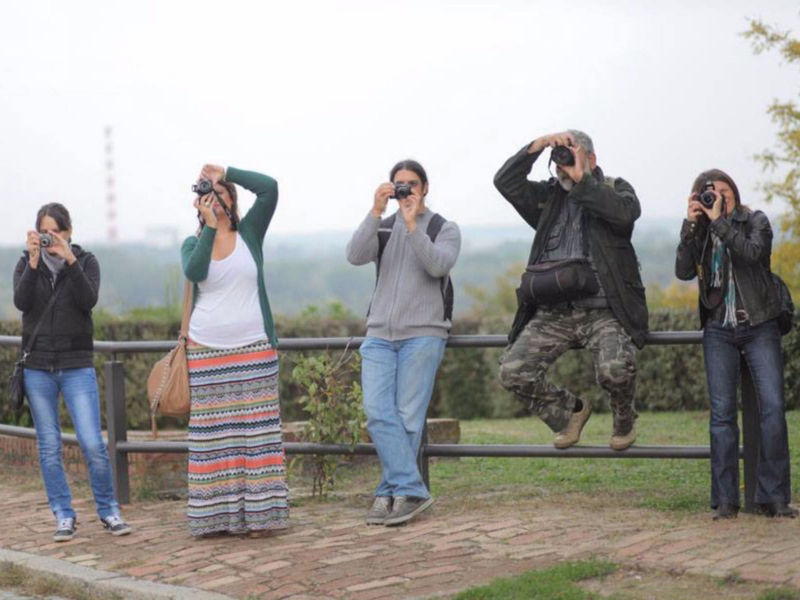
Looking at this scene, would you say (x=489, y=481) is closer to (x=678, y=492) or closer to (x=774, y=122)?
(x=678, y=492)

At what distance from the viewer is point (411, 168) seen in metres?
7.20

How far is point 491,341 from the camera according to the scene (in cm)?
729

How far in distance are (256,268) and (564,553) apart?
225cm

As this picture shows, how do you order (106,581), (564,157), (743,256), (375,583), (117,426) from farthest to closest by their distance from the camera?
1. (117,426)
2. (564,157)
3. (743,256)
4. (106,581)
5. (375,583)

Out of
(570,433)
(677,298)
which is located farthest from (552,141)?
(677,298)

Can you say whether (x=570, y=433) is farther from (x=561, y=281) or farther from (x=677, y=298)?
(x=677, y=298)

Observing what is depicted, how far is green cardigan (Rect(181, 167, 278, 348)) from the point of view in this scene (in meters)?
7.08

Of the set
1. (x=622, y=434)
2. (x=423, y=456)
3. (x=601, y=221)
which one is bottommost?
(x=423, y=456)

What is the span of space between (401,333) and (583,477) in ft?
7.32

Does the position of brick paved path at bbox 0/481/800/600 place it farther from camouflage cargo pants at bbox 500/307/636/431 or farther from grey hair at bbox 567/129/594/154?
grey hair at bbox 567/129/594/154

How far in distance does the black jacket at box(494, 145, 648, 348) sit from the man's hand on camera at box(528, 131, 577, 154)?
0.05 meters

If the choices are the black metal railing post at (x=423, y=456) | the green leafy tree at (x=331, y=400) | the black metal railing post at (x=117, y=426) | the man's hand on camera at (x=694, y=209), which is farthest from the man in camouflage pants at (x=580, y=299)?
the black metal railing post at (x=117, y=426)

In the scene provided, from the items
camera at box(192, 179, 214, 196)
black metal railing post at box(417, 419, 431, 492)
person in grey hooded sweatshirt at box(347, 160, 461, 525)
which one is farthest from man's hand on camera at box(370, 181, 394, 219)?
black metal railing post at box(417, 419, 431, 492)

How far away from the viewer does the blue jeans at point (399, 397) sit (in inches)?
285
